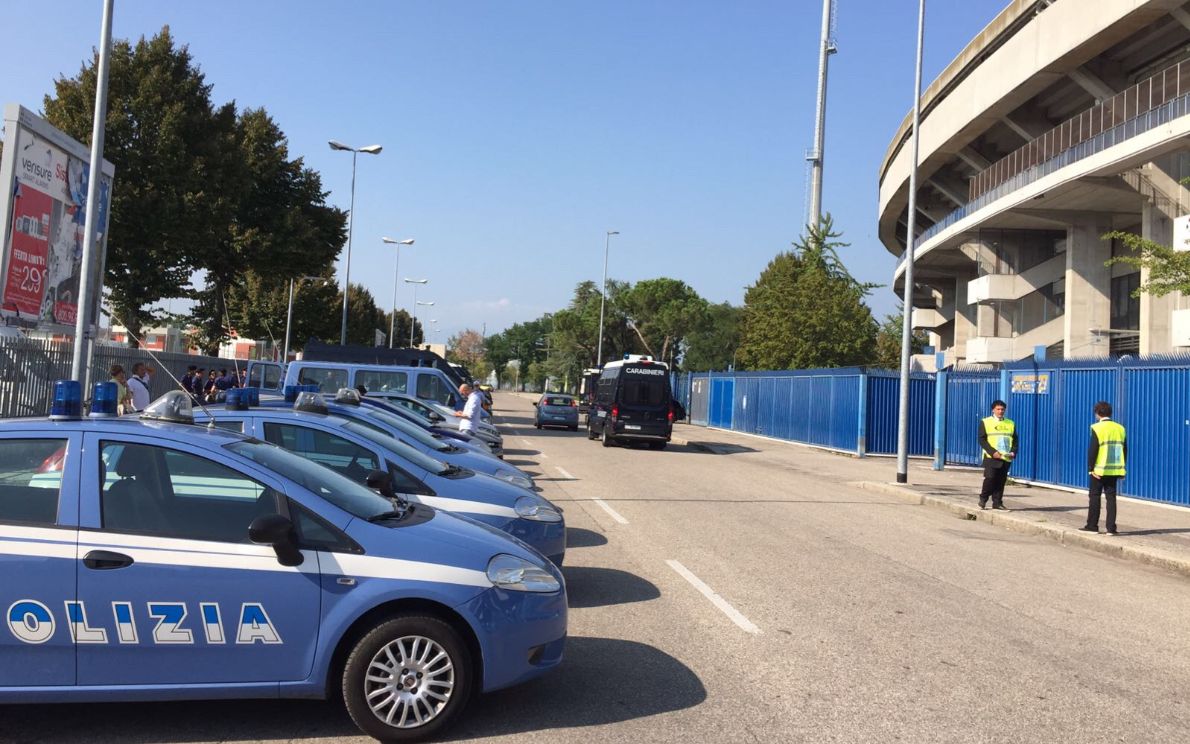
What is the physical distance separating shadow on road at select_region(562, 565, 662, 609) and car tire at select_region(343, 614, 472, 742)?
103 inches

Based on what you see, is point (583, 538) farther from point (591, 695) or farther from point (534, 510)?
point (591, 695)

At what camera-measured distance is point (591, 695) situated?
204 inches

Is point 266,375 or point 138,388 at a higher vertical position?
point 266,375

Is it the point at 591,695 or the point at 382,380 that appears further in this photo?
the point at 382,380

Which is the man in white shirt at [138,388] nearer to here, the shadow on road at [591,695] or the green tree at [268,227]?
the shadow on road at [591,695]

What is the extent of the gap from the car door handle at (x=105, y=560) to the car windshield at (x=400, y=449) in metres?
3.26

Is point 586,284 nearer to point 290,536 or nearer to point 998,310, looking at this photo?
point 998,310

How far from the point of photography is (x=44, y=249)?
14.1m

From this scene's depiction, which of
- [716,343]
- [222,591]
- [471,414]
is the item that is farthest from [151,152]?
[716,343]

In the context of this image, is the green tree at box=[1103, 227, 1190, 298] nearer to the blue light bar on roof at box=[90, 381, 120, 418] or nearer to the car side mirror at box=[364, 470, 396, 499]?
the car side mirror at box=[364, 470, 396, 499]

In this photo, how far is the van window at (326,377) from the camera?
19.1 m

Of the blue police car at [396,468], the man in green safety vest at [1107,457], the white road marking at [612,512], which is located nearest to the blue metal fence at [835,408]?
the man in green safety vest at [1107,457]

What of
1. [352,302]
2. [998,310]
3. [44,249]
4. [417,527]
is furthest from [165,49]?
[352,302]

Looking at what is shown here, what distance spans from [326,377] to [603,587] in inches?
499
